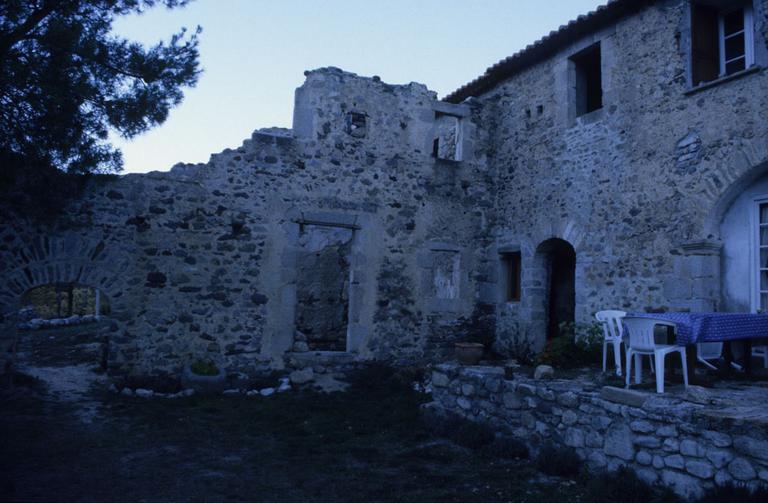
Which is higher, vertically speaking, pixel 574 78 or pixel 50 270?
pixel 574 78

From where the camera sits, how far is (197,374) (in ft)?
26.5

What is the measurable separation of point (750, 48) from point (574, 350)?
14.6 feet

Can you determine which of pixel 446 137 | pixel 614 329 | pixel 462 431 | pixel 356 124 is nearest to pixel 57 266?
pixel 356 124

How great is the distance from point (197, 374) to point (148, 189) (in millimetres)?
2899

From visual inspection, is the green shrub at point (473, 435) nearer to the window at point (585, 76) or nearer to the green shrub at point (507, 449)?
the green shrub at point (507, 449)

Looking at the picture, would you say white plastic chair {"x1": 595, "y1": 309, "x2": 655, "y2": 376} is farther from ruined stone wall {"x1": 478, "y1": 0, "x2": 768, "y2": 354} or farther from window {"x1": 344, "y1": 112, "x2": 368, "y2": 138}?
window {"x1": 344, "y1": 112, "x2": 368, "y2": 138}

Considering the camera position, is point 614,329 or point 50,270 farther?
point 50,270

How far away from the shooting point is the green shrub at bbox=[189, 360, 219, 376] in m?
8.15

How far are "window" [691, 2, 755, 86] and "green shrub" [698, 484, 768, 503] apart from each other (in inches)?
218

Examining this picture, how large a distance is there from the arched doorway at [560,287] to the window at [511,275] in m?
0.63

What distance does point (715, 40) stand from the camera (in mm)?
7316

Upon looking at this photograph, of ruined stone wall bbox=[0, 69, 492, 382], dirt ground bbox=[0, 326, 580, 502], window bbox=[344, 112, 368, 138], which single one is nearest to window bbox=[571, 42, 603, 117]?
ruined stone wall bbox=[0, 69, 492, 382]

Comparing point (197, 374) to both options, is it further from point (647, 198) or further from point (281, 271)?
point (647, 198)

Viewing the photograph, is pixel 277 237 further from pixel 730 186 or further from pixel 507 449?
pixel 730 186
